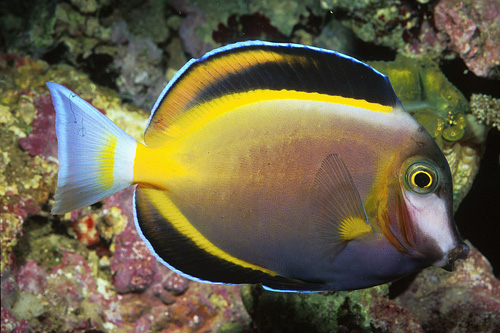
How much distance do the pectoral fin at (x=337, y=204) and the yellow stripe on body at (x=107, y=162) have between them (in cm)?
78

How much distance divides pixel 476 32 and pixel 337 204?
2403 millimetres

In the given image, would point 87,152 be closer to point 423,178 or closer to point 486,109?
point 423,178

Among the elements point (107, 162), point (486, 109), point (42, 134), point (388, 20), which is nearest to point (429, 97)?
point (486, 109)

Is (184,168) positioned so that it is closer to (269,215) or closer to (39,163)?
(269,215)

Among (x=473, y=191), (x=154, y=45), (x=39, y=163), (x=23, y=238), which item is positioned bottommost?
(x=23, y=238)

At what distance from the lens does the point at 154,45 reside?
4.33 meters

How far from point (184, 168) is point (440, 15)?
2712 mm

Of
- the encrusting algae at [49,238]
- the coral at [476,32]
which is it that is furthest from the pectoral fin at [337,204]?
the coral at [476,32]

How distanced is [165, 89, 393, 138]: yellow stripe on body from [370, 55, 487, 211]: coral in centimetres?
143

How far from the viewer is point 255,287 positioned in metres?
2.81

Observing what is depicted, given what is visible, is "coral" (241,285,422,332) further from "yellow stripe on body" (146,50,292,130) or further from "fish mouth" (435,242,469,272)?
"yellow stripe on body" (146,50,292,130)

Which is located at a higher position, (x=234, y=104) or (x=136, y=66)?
(x=234, y=104)

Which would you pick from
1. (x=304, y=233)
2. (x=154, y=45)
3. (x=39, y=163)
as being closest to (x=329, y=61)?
(x=304, y=233)

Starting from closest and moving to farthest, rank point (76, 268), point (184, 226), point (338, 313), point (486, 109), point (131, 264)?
point (184, 226) → point (338, 313) → point (486, 109) → point (131, 264) → point (76, 268)
